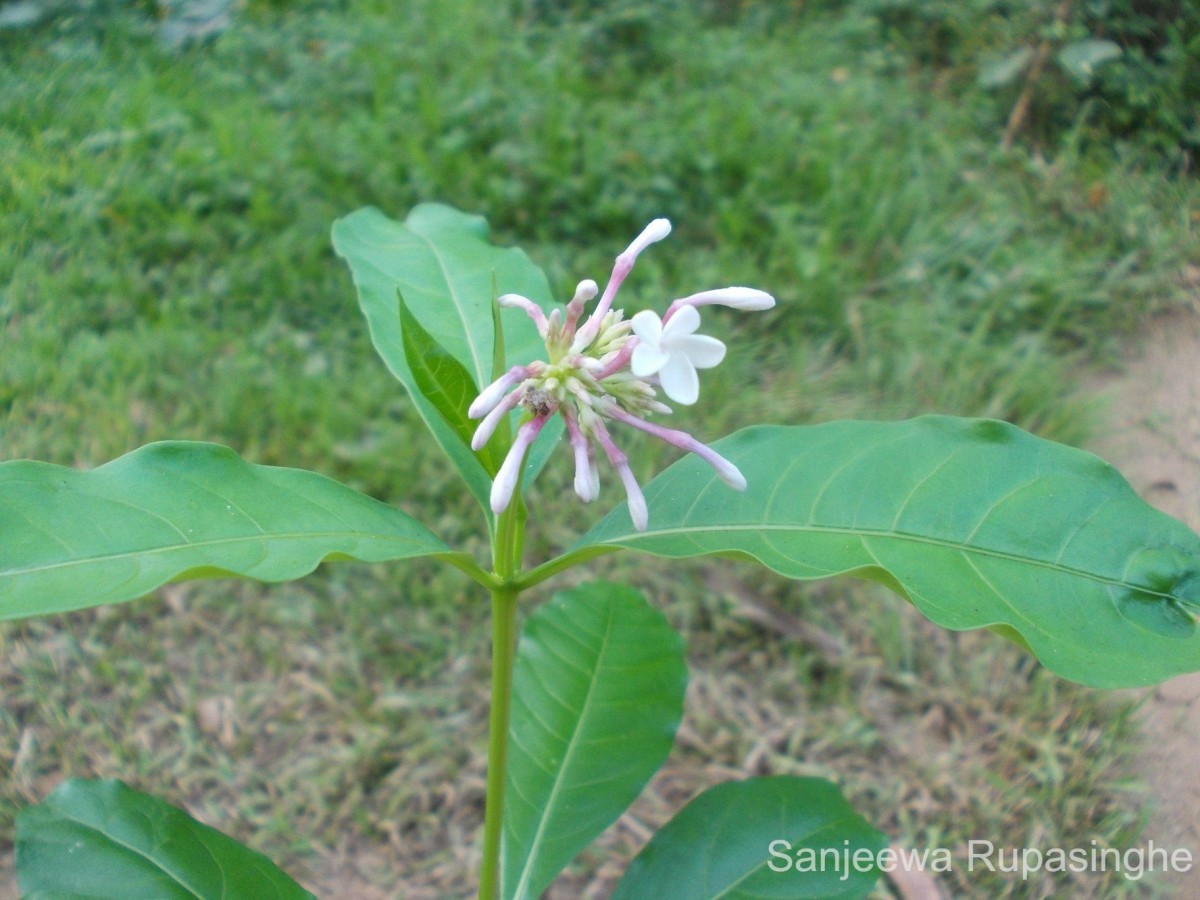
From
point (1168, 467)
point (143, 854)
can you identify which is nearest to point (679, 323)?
point (143, 854)

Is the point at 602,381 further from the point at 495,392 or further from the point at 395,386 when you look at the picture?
the point at 395,386

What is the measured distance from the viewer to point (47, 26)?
198cm

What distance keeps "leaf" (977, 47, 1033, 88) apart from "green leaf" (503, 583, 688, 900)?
3441 mm

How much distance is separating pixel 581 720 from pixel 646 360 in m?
1.06

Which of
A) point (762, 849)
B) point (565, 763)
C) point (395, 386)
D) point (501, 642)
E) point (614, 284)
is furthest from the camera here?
point (395, 386)

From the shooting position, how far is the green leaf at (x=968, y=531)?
3.94 ft

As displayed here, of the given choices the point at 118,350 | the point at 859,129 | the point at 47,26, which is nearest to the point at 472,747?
the point at 118,350

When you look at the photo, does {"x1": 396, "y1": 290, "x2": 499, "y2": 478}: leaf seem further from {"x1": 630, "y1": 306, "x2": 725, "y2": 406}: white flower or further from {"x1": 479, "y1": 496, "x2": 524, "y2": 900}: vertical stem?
{"x1": 630, "y1": 306, "x2": 725, "y2": 406}: white flower

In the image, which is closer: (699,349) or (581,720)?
(699,349)

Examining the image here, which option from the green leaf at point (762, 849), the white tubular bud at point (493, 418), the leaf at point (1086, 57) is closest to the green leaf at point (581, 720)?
the green leaf at point (762, 849)

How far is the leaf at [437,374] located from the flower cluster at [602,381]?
0.12 meters

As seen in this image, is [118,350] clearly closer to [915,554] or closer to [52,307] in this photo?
[52,307]

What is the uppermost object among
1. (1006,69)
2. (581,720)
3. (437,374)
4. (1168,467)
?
(437,374)

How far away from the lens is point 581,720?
6.35 feet
